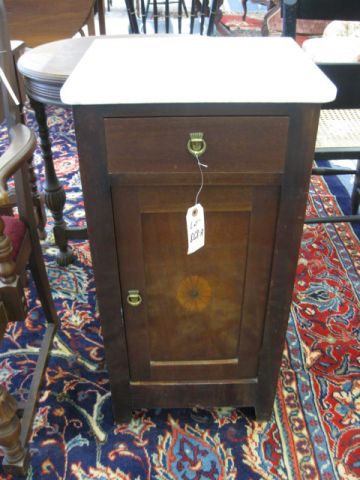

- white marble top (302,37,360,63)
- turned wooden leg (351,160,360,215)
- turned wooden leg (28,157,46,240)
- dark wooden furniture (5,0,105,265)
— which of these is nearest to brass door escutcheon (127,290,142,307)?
dark wooden furniture (5,0,105,265)

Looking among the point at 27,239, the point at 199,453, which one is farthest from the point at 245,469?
the point at 27,239

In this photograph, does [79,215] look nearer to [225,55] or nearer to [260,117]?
[225,55]

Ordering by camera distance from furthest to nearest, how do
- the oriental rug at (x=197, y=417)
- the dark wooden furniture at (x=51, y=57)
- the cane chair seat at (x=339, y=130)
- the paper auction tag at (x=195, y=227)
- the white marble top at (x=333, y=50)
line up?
the white marble top at (x=333, y=50), the cane chair seat at (x=339, y=130), the dark wooden furniture at (x=51, y=57), the oriental rug at (x=197, y=417), the paper auction tag at (x=195, y=227)

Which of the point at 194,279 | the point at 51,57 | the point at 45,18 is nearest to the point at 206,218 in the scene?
the point at 194,279

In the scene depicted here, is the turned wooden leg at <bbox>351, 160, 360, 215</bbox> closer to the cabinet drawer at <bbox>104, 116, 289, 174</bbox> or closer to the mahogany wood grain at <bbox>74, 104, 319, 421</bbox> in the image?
the mahogany wood grain at <bbox>74, 104, 319, 421</bbox>

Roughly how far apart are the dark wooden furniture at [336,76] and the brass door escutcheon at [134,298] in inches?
33.0

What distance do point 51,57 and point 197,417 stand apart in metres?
1.16

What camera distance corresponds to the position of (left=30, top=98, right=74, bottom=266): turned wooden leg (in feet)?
5.08

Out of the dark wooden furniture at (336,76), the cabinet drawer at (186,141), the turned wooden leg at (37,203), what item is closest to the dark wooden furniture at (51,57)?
the turned wooden leg at (37,203)

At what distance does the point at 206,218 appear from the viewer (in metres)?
0.94

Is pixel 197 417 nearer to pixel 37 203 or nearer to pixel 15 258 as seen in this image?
pixel 15 258

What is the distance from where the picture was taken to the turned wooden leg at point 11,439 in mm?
1035

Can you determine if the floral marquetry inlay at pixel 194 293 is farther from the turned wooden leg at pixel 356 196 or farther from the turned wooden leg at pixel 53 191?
the turned wooden leg at pixel 356 196

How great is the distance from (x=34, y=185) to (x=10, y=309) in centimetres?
91
